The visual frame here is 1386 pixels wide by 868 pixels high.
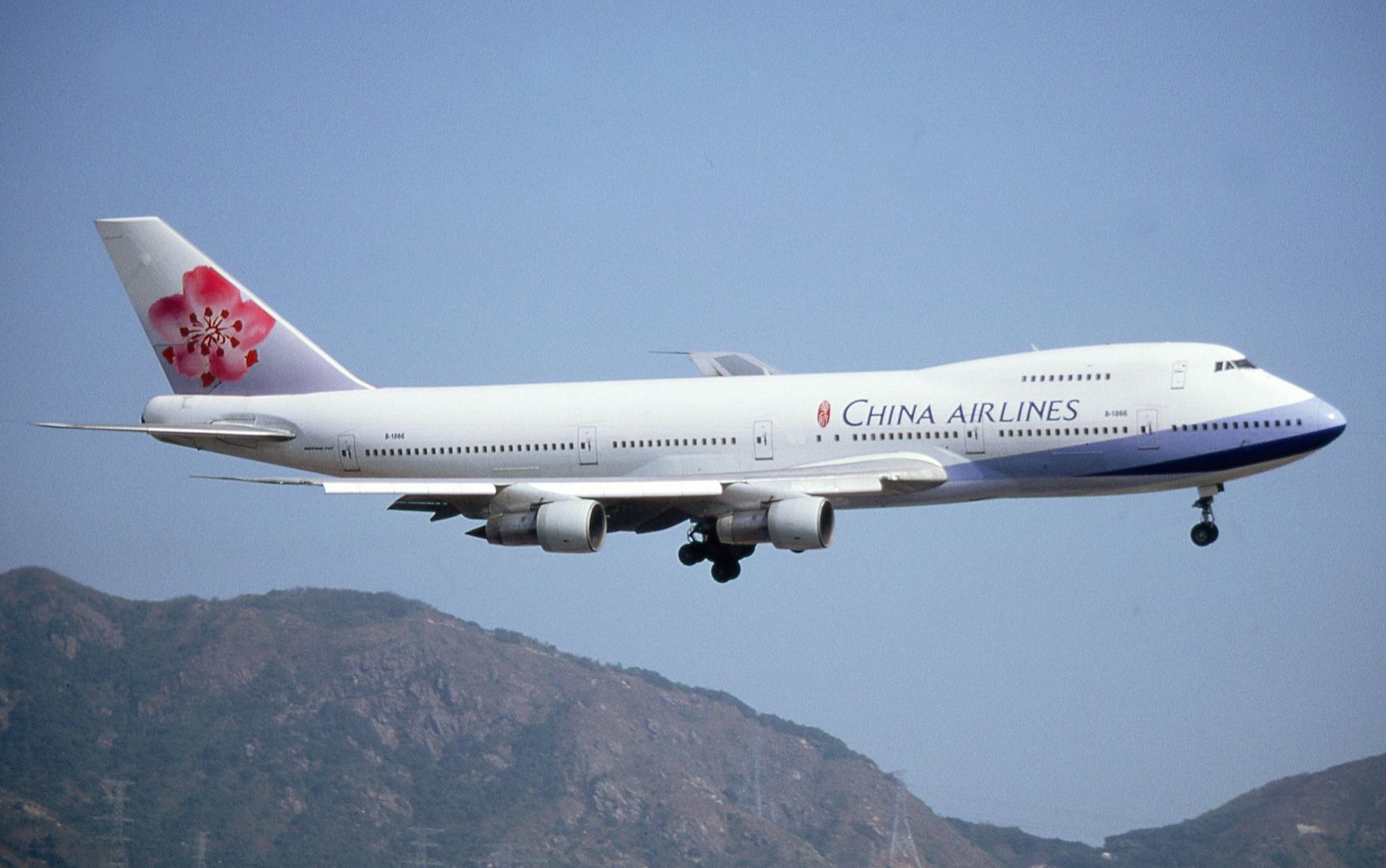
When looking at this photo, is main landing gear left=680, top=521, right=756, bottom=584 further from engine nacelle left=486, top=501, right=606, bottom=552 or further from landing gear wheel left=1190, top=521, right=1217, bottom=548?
landing gear wheel left=1190, top=521, right=1217, bottom=548

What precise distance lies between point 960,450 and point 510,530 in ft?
45.2

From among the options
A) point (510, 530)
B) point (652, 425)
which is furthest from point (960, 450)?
point (510, 530)

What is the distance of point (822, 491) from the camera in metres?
51.8

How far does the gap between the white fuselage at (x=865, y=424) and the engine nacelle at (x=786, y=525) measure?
251 cm

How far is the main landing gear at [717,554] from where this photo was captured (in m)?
57.1

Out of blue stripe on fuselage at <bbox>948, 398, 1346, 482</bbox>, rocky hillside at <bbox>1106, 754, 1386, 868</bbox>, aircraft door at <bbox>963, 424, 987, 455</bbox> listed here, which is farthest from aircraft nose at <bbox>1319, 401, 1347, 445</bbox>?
rocky hillside at <bbox>1106, 754, 1386, 868</bbox>

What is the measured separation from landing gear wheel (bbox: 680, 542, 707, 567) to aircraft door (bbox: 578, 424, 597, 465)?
449 cm

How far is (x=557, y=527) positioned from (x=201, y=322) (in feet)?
63.1

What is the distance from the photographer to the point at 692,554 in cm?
5712

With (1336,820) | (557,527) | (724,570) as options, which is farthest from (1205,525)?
(1336,820)

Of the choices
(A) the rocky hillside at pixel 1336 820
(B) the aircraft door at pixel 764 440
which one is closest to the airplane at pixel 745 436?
(B) the aircraft door at pixel 764 440

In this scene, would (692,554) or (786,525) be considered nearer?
(786,525)

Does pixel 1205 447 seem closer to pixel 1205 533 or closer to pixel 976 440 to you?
pixel 1205 533

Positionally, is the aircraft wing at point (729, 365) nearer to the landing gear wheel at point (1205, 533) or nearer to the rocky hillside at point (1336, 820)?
the landing gear wheel at point (1205, 533)
